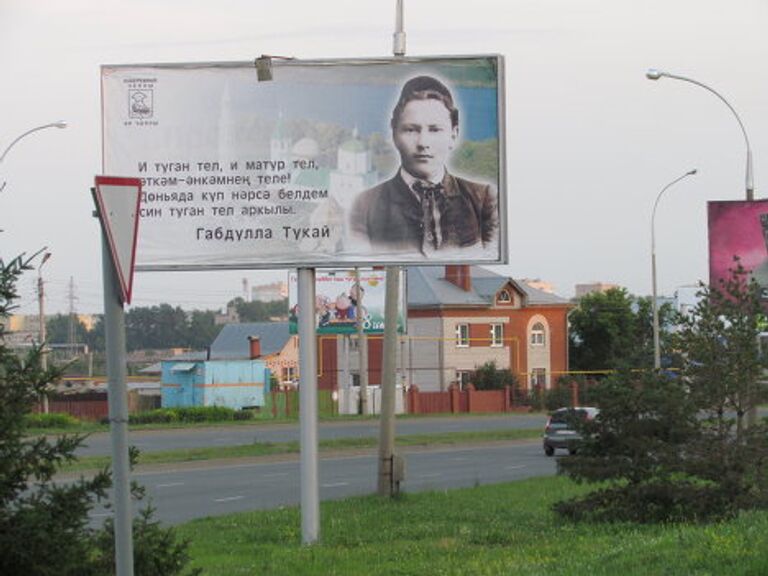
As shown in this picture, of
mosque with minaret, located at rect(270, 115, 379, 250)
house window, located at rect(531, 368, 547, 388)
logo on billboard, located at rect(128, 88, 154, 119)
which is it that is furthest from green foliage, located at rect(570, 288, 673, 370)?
logo on billboard, located at rect(128, 88, 154, 119)

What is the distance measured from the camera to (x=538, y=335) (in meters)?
95.2

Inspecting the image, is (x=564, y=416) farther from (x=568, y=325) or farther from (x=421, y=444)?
(x=568, y=325)

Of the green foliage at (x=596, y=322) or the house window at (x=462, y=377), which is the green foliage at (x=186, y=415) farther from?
the green foliage at (x=596, y=322)

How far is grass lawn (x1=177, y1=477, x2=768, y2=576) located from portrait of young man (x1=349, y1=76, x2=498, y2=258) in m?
3.16

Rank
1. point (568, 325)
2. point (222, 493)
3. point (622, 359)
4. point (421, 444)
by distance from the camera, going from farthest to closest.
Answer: point (568, 325) < point (421, 444) < point (222, 493) < point (622, 359)

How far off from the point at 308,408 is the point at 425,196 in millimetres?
2649

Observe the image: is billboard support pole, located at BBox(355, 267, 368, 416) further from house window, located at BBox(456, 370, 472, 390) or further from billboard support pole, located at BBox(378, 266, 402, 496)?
billboard support pole, located at BBox(378, 266, 402, 496)

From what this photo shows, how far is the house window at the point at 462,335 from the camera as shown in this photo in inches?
3632

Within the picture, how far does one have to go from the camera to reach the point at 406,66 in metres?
15.5

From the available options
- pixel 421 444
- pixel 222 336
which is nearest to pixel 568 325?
pixel 222 336

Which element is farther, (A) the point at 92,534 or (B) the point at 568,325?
(B) the point at 568,325

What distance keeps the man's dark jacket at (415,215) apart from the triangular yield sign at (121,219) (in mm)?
9077

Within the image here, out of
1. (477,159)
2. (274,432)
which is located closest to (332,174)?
(477,159)

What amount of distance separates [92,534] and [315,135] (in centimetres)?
777
